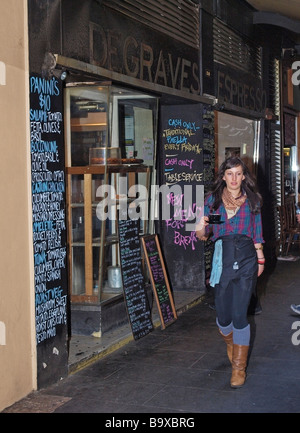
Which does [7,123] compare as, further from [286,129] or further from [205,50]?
[286,129]

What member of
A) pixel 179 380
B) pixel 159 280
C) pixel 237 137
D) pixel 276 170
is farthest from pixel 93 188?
pixel 276 170

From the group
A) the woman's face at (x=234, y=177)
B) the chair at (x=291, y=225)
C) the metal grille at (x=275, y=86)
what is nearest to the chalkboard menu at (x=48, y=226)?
the woman's face at (x=234, y=177)

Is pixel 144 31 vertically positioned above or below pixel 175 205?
above

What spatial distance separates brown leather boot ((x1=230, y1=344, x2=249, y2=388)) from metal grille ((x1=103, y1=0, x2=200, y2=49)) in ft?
12.6

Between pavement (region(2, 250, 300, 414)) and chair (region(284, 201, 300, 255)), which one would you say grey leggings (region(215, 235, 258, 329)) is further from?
chair (region(284, 201, 300, 255))

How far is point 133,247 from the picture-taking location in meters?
7.15

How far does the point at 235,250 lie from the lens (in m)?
5.30

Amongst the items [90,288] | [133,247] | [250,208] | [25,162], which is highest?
[25,162]

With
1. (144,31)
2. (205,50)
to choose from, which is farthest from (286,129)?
(144,31)

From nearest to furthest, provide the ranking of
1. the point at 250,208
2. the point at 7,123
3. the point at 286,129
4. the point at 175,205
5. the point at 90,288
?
the point at 7,123, the point at 250,208, the point at 90,288, the point at 175,205, the point at 286,129

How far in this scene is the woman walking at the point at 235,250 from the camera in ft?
17.3

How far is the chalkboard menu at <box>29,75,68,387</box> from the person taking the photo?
5.19m
